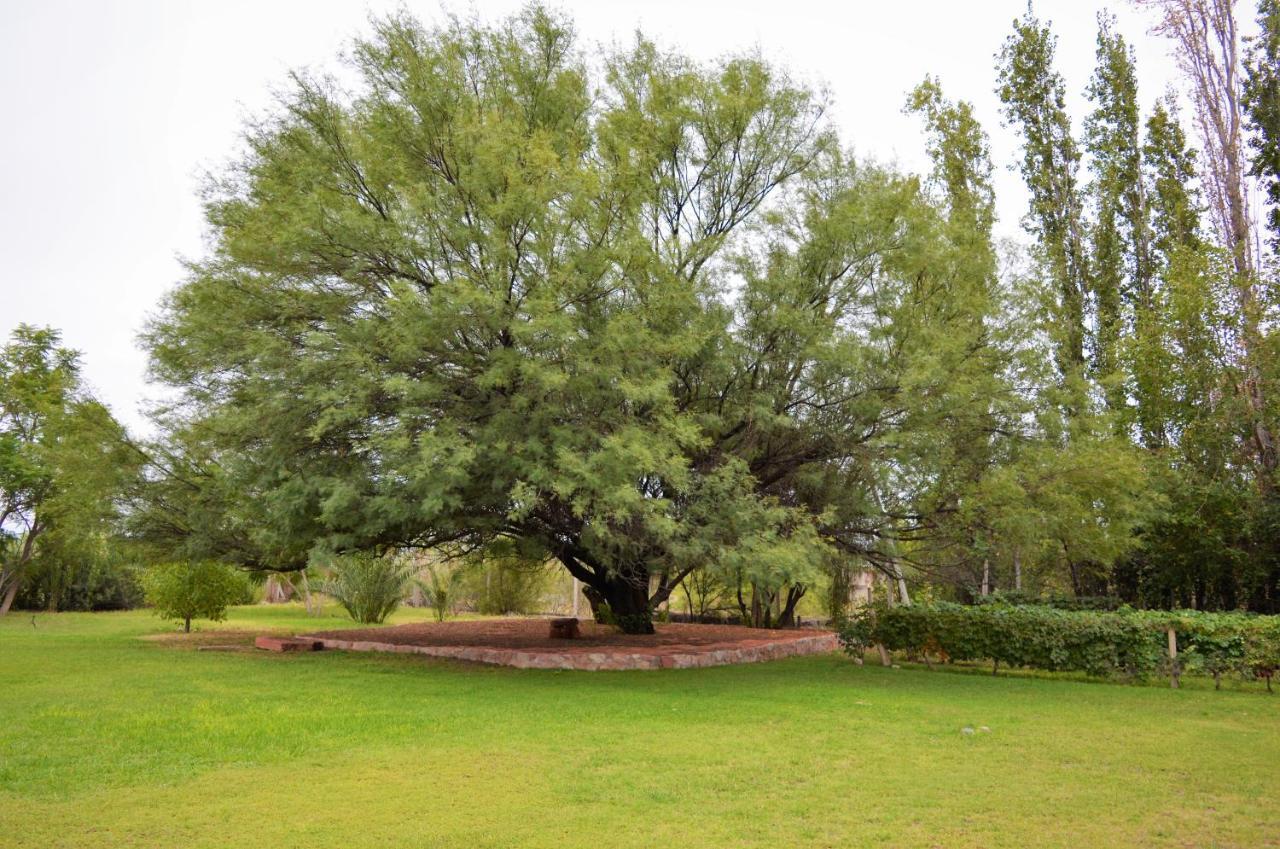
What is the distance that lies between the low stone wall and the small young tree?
13.3ft

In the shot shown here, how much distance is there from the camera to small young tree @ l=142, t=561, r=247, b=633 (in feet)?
66.1

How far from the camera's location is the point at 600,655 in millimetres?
14539

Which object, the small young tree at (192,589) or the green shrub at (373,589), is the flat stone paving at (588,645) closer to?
the small young tree at (192,589)

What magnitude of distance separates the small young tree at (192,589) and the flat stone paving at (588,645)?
3430mm

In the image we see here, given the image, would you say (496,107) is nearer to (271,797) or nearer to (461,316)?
(461,316)

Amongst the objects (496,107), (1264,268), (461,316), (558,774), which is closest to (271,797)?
(558,774)

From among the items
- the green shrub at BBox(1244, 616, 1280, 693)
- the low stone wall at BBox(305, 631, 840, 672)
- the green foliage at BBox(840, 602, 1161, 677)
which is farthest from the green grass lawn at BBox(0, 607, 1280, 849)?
the low stone wall at BBox(305, 631, 840, 672)

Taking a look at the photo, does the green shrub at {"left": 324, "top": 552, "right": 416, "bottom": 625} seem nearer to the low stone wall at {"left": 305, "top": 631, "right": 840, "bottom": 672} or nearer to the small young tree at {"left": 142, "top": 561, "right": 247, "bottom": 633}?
the small young tree at {"left": 142, "top": 561, "right": 247, "bottom": 633}

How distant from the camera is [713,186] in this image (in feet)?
52.5

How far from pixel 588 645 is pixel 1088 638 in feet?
28.0

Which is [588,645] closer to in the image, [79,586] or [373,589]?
[373,589]

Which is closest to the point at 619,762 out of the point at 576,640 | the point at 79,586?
the point at 576,640

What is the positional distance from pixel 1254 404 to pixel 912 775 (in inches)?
635

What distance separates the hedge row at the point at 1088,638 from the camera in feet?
40.2
